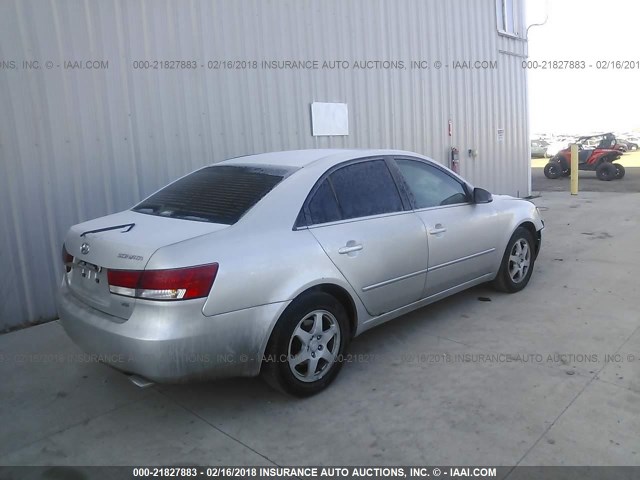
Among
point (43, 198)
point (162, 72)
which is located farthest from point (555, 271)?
point (43, 198)

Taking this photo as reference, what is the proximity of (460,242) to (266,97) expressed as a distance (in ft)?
11.2

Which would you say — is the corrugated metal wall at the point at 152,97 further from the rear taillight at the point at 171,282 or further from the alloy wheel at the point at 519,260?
the alloy wheel at the point at 519,260

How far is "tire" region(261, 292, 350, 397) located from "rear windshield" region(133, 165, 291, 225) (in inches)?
27.2

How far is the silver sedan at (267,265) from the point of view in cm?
288

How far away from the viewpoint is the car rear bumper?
283 centimetres

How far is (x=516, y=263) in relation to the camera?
5.32 meters

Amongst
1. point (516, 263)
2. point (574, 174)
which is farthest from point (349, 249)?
point (574, 174)

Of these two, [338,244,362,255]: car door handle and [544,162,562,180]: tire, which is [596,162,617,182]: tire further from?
[338,244,362,255]: car door handle

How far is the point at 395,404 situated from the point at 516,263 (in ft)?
8.44

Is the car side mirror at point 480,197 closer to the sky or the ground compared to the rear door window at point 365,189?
closer to the ground

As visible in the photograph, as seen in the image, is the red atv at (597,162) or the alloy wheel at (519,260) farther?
the red atv at (597,162)

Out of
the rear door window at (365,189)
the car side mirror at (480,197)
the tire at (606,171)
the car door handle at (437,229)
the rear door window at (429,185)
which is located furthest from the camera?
the tire at (606,171)

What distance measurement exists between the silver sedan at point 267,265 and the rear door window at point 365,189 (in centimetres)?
1

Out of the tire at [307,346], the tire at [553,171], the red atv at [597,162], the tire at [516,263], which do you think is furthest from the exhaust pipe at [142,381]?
the tire at [553,171]
